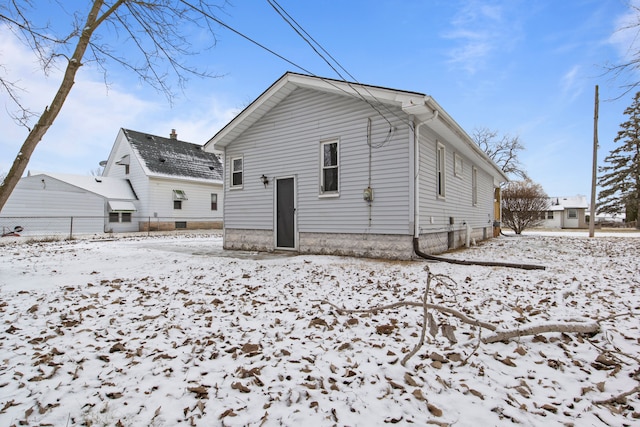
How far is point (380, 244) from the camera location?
309 inches

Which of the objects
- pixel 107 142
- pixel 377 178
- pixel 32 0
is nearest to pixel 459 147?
pixel 377 178

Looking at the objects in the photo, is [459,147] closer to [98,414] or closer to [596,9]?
[596,9]

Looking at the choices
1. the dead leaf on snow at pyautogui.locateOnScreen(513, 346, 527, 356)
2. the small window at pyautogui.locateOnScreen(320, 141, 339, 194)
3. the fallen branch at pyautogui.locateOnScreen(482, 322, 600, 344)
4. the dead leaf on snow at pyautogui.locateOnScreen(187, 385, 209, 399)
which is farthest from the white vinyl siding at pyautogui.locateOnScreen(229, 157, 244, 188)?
the dead leaf on snow at pyautogui.locateOnScreen(513, 346, 527, 356)

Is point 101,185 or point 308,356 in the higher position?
point 101,185

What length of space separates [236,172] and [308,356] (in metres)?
8.59

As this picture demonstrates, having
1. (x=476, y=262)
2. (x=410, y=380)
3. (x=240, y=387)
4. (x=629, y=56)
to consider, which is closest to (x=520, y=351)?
(x=410, y=380)

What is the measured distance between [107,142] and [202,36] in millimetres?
22411

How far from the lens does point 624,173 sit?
29312 mm

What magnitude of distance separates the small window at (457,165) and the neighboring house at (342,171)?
1.5 inches

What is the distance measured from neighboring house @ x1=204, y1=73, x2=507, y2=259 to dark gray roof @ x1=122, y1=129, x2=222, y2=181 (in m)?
13.2

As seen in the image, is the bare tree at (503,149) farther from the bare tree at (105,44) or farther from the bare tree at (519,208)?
the bare tree at (105,44)

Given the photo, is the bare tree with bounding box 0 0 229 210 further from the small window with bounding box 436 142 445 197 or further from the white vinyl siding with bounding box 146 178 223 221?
the white vinyl siding with bounding box 146 178 223 221

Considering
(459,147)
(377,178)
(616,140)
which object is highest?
(616,140)

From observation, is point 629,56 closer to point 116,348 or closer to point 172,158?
point 116,348
